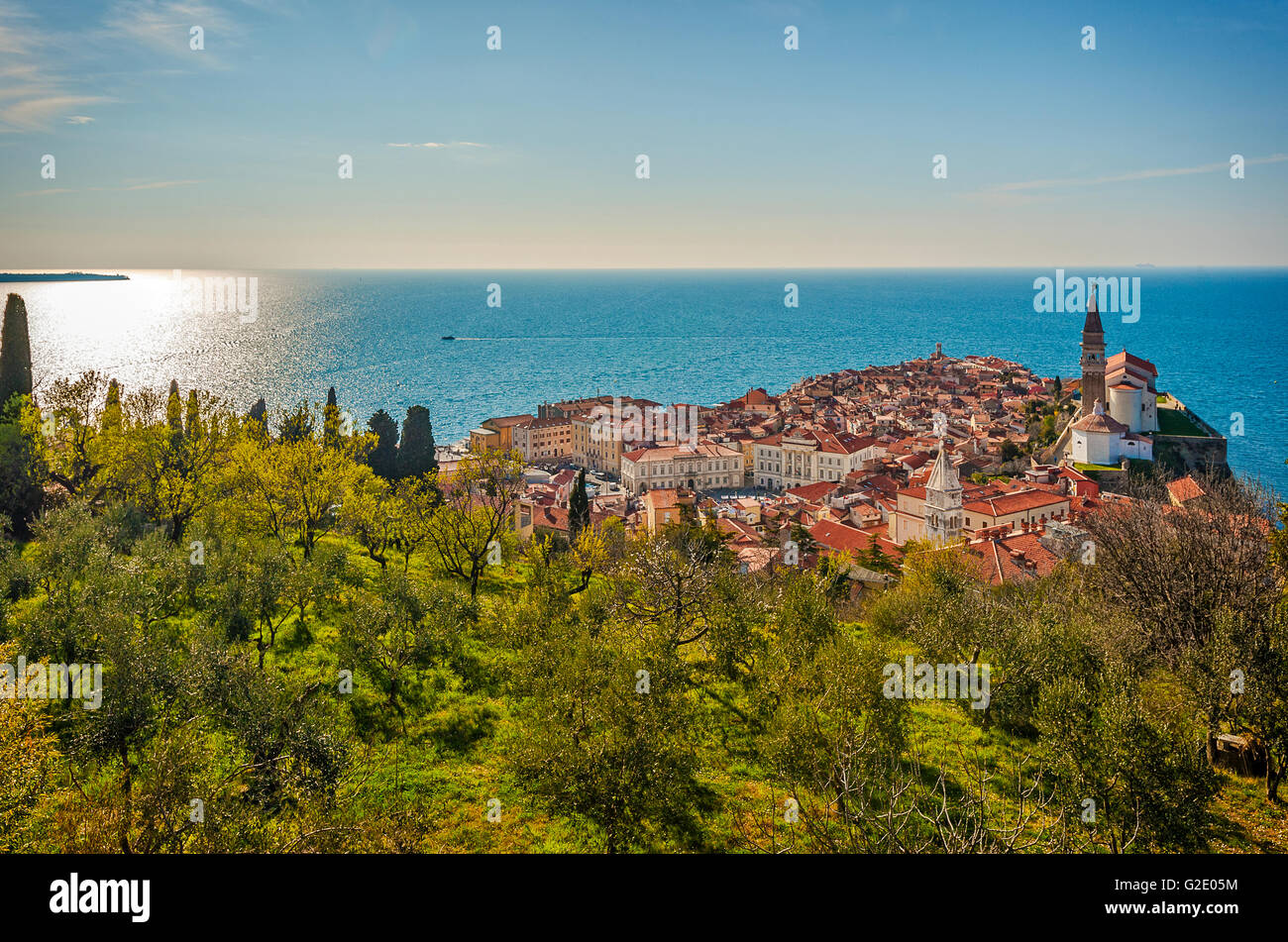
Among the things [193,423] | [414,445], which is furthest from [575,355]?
[193,423]

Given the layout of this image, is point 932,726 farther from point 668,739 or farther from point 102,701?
point 102,701

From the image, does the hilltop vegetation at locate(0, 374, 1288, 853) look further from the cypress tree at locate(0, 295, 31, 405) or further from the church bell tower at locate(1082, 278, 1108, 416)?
the church bell tower at locate(1082, 278, 1108, 416)

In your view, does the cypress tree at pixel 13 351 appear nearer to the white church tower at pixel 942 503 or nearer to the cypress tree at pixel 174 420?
the cypress tree at pixel 174 420

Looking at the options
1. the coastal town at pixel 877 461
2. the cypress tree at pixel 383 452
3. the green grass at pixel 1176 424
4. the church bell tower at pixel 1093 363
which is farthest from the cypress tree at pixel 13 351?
the green grass at pixel 1176 424

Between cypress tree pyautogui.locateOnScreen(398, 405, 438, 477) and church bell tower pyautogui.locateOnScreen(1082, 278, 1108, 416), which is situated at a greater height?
church bell tower pyautogui.locateOnScreen(1082, 278, 1108, 416)

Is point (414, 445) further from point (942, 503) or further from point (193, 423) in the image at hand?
point (942, 503)

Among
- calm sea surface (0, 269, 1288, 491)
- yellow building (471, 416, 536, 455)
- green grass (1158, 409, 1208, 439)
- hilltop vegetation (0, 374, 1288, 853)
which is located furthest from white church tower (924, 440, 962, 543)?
yellow building (471, 416, 536, 455)
